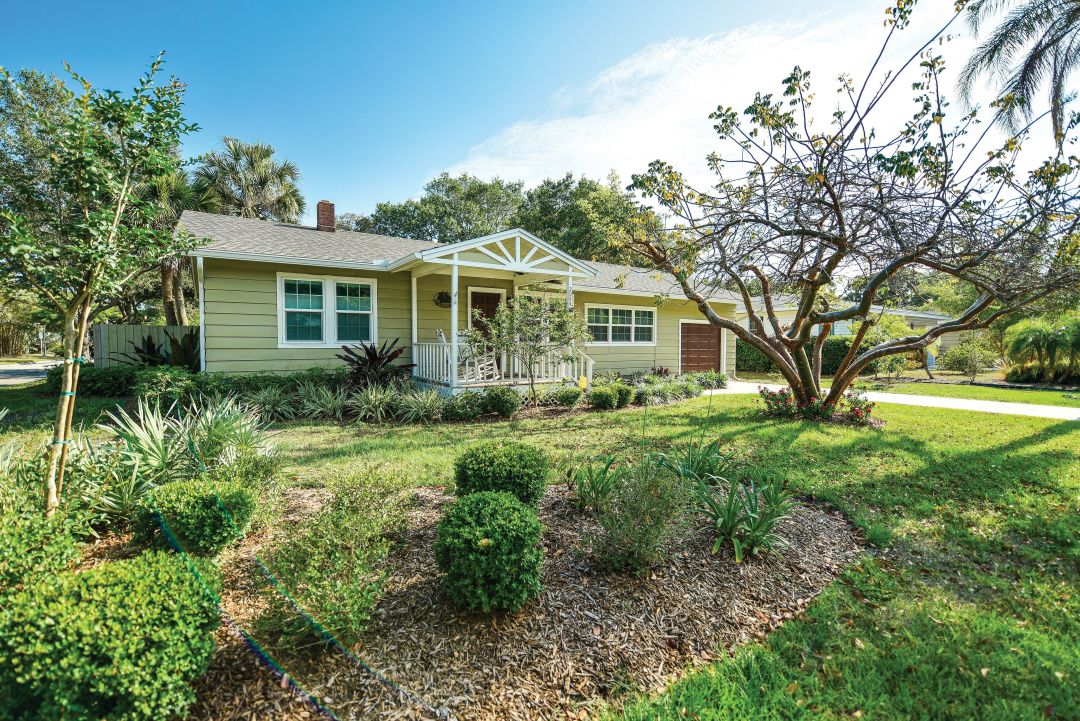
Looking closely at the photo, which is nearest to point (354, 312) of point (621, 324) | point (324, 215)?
point (324, 215)

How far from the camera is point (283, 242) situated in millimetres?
10680

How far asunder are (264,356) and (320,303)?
1.64 meters

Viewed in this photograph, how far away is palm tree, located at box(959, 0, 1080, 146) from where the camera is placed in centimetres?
1089

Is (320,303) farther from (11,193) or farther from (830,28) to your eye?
(11,193)

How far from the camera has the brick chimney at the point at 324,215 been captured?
43.3ft

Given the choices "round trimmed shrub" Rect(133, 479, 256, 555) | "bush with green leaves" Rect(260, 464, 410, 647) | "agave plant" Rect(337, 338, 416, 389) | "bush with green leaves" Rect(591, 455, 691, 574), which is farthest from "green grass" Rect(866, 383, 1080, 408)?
"round trimmed shrub" Rect(133, 479, 256, 555)

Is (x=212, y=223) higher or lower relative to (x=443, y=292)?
higher

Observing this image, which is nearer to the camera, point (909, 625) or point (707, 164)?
point (909, 625)

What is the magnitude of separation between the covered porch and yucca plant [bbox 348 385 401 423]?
4.71ft

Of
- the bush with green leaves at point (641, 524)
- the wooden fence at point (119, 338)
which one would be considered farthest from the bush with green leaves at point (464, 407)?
the wooden fence at point (119, 338)

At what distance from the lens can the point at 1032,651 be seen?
2.50m

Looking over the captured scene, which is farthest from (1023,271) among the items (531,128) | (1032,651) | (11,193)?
(11,193)

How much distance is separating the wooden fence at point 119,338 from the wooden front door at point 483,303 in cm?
710

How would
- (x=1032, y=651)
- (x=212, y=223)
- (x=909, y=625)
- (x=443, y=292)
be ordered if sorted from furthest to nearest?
1. (x=443, y=292)
2. (x=212, y=223)
3. (x=909, y=625)
4. (x=1032, y=651)
